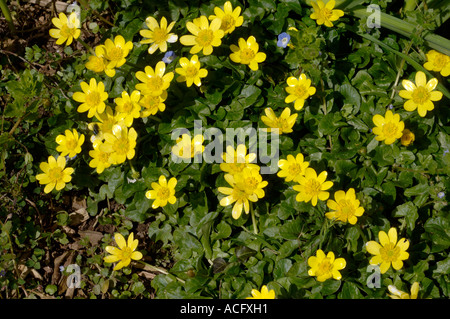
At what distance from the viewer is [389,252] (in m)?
2.35

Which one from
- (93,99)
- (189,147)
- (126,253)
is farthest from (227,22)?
(126,253)

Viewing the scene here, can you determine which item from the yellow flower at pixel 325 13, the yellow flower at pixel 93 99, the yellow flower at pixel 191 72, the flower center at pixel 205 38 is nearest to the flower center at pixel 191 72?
the yellow flower at pixel 191 72

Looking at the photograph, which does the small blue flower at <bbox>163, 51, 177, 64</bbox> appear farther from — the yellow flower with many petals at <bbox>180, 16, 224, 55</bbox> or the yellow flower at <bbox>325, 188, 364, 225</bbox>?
the yellow flower at <bbox>325, 188, 364, 225</bbox>

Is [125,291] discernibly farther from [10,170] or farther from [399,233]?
[399,233]

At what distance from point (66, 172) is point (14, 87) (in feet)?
2.39

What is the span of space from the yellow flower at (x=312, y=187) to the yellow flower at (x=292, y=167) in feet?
0.24

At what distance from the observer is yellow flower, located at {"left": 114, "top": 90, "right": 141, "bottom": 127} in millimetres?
2727

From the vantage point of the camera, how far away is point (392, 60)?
285 cm

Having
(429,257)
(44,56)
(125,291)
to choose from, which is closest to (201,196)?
(125,291)

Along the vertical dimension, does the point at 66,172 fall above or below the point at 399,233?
below

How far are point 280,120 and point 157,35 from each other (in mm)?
933

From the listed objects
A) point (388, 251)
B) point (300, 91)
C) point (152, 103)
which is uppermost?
point (300, 91)

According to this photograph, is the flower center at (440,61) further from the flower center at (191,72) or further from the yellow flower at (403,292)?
the flower center at (191,72)

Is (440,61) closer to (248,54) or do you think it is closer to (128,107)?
(248,54)
